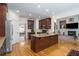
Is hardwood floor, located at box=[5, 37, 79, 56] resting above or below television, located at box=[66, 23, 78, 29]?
below

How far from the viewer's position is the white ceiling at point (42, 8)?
218 cm

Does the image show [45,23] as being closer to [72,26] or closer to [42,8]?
[42,8]

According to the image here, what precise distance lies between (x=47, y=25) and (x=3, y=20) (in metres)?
1.05

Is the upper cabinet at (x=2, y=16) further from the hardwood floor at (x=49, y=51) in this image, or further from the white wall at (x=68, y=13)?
the white wall at (x=68, y=13)

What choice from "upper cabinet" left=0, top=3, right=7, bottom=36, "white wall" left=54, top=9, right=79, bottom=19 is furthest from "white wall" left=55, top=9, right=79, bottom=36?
"upper cabinet" left=0, top=3, right=7, bottom=36

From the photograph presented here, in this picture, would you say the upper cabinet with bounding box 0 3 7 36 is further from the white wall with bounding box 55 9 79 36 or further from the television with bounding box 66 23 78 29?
the television with bounding box 66 23 78 29

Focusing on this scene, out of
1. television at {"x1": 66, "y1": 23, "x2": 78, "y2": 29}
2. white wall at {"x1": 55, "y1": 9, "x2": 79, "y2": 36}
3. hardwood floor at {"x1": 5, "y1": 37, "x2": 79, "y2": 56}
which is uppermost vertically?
white wall at {"x1": 55, "y1": 9, "x2": 79, "y2": 36}

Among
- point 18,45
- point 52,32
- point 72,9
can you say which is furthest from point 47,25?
point 18,45

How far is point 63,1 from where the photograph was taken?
2.17 m

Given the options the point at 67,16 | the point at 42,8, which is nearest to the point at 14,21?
the point at 42,8

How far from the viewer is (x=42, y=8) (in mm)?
2254

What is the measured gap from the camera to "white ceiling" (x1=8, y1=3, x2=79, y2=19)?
218 cm

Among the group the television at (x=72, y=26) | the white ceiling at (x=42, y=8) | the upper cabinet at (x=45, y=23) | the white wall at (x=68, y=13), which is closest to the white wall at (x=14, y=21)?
the white ceiling at (x=42, y=8)

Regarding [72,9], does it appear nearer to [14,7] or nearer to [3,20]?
[14,7]
